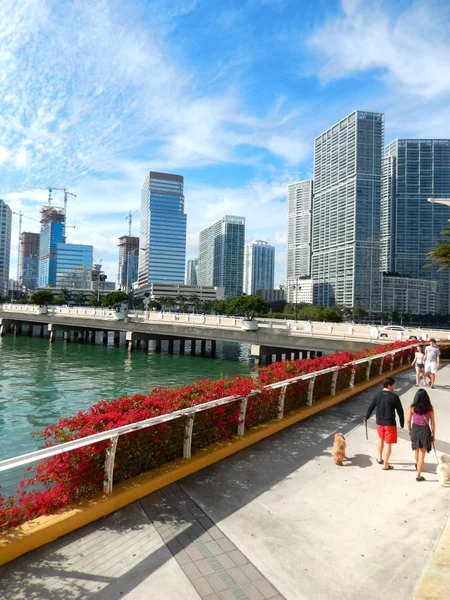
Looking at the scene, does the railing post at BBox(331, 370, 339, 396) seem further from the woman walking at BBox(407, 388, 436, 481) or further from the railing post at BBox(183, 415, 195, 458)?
the railing post at BBox(183, 415, 195, 458)

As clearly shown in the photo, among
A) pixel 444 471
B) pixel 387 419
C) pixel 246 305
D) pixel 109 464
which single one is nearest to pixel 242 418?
pixel 387 419

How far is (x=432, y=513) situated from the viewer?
5.73m

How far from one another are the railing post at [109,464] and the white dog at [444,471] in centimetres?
536

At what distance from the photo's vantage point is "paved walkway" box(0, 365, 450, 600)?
4.08 meters

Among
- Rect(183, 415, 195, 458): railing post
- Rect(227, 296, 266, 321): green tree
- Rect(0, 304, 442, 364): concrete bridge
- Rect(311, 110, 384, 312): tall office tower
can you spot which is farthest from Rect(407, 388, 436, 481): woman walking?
Rect(311, 110, 384, 312): tall office tower

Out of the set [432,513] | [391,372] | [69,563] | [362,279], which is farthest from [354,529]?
[362,279]

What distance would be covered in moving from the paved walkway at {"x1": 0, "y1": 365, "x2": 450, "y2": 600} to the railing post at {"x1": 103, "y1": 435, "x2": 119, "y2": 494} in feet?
1.22

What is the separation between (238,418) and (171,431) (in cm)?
202

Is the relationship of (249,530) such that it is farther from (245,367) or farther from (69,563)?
(245,367)

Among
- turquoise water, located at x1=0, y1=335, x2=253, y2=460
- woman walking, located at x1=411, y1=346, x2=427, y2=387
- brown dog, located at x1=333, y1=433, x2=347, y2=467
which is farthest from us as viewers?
turquoise water, located at x1=0, y1=335, x2=253, y2=460

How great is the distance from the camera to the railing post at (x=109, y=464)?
560cm

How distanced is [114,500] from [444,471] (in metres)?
5.33

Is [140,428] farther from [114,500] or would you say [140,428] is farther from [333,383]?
[333,383]

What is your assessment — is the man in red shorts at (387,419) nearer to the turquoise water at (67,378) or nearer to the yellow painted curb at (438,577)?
the yellow painted curb at (438,577)
